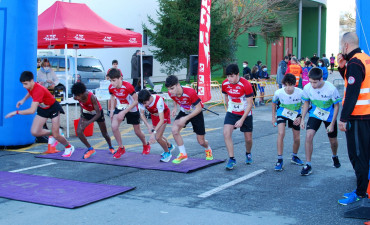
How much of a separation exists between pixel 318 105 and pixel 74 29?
7.23m

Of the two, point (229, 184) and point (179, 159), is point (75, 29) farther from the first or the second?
point (229, 184)

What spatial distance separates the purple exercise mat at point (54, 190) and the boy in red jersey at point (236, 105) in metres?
2.04

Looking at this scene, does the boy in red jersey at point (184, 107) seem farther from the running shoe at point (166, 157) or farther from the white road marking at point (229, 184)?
the white road marking at point (229, 184)

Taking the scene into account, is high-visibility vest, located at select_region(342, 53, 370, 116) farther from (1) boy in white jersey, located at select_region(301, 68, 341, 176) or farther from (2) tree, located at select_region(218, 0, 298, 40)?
(2) tree, located at select_region(218, 0, 298, 40)

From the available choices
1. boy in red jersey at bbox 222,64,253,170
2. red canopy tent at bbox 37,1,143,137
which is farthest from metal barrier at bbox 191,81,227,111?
boy in red jersey at bbox 222,64,253,170

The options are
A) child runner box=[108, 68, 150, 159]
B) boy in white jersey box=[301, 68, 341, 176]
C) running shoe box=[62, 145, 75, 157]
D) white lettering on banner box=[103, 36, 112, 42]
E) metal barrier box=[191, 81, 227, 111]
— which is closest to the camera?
boy in white jersey box=[301, 68, 341, 176]

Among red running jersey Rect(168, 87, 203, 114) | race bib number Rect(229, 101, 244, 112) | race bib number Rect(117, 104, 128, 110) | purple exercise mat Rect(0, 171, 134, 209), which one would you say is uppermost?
red running jersey Rect(168, 87, 203, 114)

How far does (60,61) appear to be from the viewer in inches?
763

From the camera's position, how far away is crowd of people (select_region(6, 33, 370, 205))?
562 cm

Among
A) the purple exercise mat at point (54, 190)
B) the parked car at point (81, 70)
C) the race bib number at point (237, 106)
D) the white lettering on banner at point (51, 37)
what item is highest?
the white lettering on banner at point (51, 37)

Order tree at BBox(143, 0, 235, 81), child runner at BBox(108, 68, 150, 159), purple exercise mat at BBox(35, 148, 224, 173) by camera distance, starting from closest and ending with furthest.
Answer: purple exercise mat at BBox(35, 148, 224, 173)
child runner at BBox(108, 68, 150, 159)
tree at BBox(143, 0, 235, 81)

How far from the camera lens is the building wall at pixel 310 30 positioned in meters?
55.0

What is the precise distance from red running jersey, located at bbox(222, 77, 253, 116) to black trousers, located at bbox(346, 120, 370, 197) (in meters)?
2.53

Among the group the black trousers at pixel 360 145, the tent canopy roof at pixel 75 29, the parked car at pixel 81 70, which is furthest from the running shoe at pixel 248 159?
the parked car at pixel 81 70
